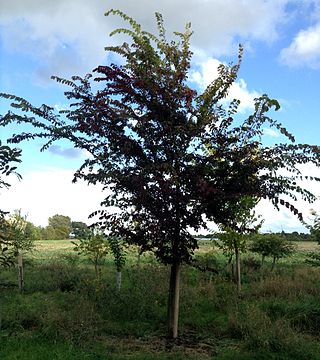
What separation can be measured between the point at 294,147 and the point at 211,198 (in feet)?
5.41

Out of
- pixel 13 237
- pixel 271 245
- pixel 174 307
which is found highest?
pixel 271 245

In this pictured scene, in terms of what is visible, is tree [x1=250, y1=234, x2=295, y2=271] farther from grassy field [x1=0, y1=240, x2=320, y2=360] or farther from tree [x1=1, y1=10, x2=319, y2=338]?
tree [x1=1, y1=10, x2=319, y2=338]

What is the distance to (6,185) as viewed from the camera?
13.4 ft

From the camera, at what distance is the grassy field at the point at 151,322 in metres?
6.25

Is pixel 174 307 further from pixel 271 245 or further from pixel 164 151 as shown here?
pixel 271 245

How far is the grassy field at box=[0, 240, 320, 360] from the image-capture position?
6.25 m

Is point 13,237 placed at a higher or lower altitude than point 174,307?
higher

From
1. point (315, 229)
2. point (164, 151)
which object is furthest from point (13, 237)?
point (315, 229)

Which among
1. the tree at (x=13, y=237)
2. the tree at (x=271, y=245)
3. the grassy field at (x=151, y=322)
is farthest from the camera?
the tree at (x=271, y=245)

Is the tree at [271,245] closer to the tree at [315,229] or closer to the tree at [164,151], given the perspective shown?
the tree at [315,229]

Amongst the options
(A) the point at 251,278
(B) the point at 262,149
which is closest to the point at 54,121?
(B) the point at 262,149

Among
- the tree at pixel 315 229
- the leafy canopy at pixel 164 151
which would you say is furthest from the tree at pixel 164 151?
the tree at pixel 315 229

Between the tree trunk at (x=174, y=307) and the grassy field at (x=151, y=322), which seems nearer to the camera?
the grassy field at (x=151, y=322)

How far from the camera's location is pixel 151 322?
28.2 ft
